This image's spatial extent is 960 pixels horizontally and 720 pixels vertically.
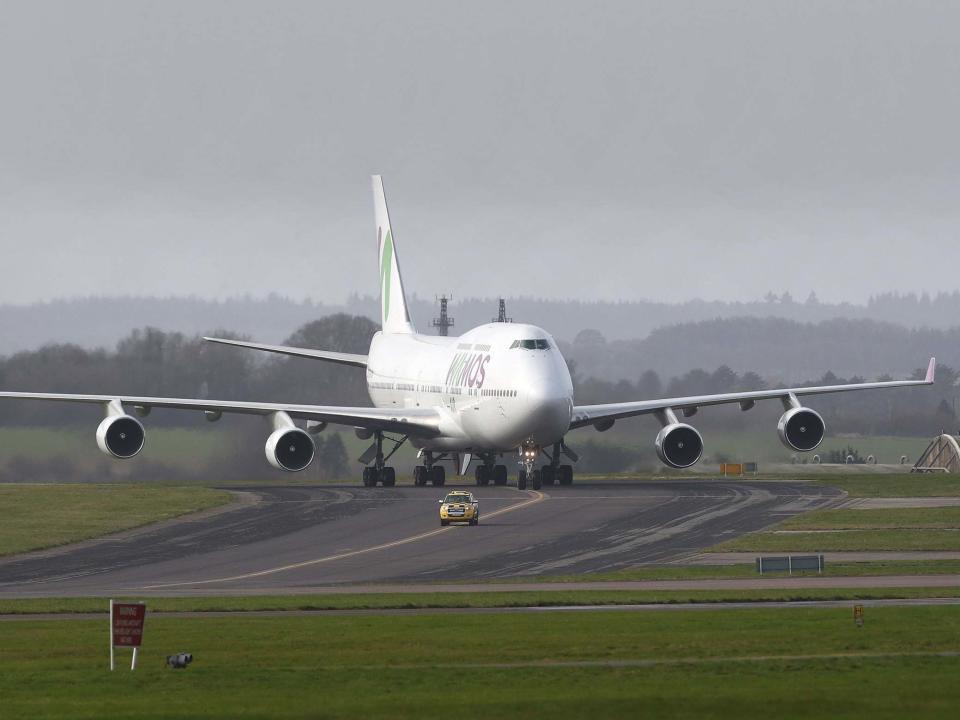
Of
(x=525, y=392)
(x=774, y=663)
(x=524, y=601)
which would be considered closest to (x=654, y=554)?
(x=524, y=601)

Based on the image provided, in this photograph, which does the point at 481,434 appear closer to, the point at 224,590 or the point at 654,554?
the point at 654,554

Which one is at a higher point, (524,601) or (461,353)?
(461,353)

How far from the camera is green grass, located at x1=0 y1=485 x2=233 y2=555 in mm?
67625

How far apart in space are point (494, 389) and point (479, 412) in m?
2.06

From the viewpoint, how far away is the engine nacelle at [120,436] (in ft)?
262

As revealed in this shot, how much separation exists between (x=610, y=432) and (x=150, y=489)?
91.2 feet

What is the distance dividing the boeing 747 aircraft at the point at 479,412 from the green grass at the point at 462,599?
29159 millimetres

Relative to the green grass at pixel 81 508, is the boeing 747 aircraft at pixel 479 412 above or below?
above

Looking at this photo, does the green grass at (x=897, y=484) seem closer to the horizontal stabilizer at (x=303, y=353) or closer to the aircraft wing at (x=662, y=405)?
the aircraft wing at (x=662, y=405)

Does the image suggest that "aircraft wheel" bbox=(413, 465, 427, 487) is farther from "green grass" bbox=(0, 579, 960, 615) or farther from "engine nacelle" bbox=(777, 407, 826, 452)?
"green grass" bbox=(0, 579, 960, 615)

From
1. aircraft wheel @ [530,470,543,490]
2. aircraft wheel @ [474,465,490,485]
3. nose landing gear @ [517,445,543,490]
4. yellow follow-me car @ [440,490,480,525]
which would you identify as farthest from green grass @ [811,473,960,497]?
yellow follow-me car @ [440,490,480,525]

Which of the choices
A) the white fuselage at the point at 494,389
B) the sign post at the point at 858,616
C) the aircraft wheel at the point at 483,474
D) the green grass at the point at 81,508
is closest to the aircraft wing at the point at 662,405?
the white fuselage at the point at 494,389

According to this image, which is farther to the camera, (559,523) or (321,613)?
(559,523)

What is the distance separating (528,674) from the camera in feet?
→ 106
